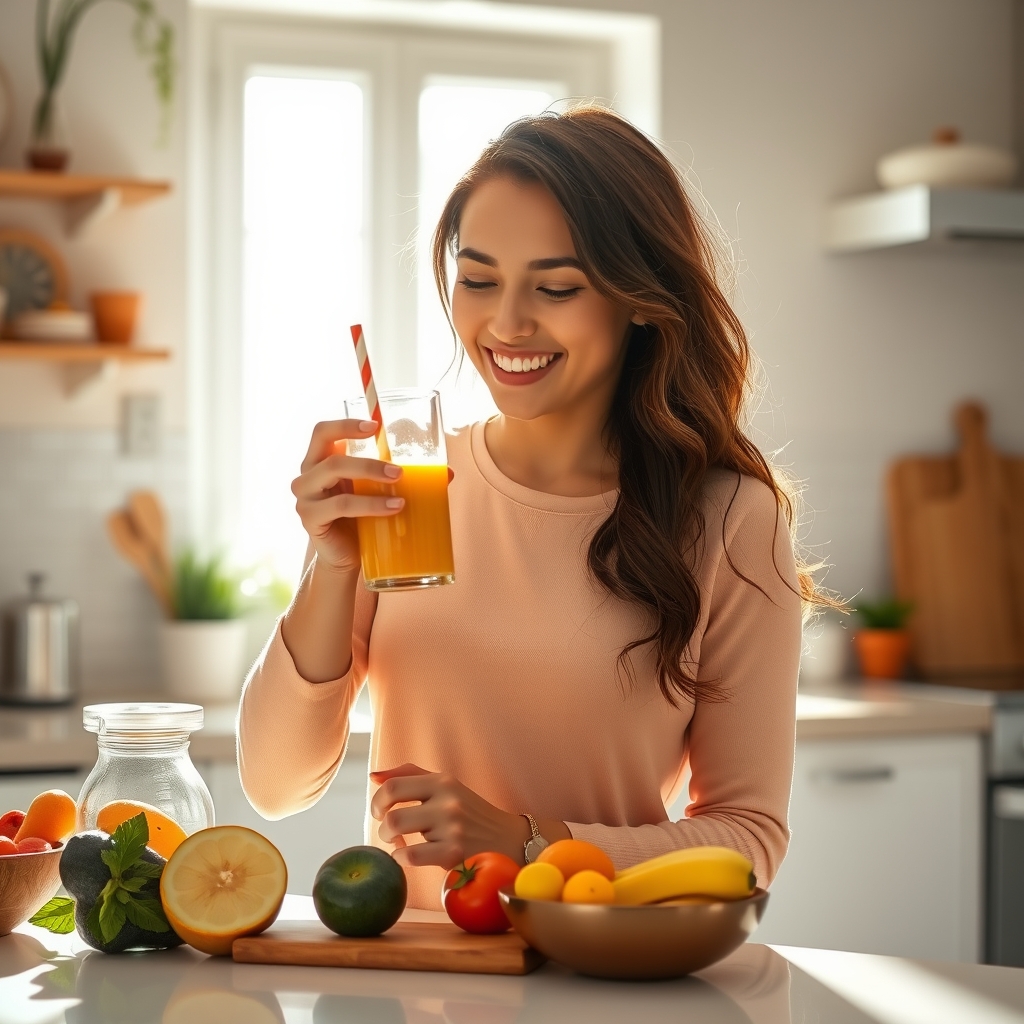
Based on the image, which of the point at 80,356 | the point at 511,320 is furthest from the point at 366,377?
the point at 80,356

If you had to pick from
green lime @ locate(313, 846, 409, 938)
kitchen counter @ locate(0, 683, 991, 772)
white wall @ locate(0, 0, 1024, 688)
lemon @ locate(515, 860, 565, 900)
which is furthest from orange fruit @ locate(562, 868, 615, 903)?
white wall @ locate(0, 0, 1024, 688)

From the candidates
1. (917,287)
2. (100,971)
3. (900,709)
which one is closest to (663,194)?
(100,971)

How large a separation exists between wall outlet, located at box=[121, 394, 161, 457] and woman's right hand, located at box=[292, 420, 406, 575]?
6.43 ft

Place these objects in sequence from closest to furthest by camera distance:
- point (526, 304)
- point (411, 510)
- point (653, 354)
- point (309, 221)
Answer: point (411, 510)
point (526, 304)
point (653, 354)
point (309, 221)

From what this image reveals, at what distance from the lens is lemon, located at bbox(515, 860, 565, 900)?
48.2 inches

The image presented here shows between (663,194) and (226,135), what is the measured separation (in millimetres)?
2237

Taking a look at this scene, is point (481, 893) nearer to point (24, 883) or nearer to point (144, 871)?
point (144, 871)

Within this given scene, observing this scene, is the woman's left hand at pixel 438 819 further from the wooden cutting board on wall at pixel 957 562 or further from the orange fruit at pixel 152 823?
the wooden cutting board on wall at pixel 957 562

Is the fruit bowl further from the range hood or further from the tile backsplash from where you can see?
the range hood

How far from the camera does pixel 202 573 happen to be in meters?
3.36

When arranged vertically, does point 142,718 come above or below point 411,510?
below

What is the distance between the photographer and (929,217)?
11.7 feet

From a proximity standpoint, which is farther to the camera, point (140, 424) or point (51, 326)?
point (140, 424)

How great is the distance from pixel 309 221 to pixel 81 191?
0.70 metres
